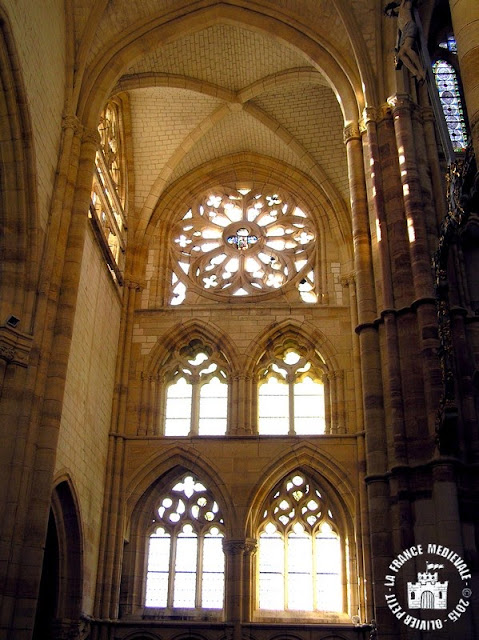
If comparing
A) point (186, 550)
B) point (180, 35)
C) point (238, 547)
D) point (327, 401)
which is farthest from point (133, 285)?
point (238, 547)

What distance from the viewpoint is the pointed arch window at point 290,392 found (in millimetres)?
15445

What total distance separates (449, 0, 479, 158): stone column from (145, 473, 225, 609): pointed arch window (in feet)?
32.2

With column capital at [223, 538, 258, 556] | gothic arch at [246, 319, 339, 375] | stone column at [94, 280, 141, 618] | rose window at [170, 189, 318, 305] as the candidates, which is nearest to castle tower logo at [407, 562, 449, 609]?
column capital at [223, 538, 258, 556]

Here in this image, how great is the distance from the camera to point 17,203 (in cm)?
1152

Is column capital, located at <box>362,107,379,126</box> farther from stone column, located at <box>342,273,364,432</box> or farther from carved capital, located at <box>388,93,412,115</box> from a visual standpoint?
stone column, located at <box>342,273,364,432</box>

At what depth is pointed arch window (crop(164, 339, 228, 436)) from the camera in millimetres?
15562

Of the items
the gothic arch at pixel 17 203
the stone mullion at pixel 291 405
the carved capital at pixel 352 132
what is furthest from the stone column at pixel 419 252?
the stone mullion at pixel 291 405

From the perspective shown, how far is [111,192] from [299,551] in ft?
25.4

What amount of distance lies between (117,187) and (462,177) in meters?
11.1

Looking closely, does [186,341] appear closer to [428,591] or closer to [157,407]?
[157,407]

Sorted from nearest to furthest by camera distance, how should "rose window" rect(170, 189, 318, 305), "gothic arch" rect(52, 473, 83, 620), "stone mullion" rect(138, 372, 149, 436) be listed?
1. "gothic arch" rect(52, 473, 83, 620)
2. "stone mullion" rect(138, 372, 149, 436)
3. "rose window" rect(170, 189, 318, 305)

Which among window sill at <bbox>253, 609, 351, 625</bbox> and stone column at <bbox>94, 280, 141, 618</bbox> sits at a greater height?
stone column at <bbox>94, 280, 141, 618</bbox>

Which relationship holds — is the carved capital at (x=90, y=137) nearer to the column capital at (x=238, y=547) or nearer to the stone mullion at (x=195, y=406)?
the stone mullion at (x=195, y=406)

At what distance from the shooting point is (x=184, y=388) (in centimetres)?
1609
